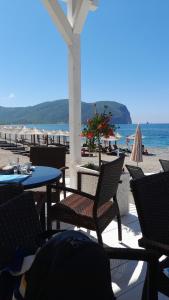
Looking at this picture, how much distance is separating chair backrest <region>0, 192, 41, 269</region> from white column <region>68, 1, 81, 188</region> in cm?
255

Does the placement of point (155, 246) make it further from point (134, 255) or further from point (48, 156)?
point (48, 156)

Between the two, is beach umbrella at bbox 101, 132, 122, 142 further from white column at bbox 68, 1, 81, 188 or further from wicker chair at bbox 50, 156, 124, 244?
wicker chair at bbox 50, 156, 124, 244

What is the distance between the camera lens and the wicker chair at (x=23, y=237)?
1193 millimetres

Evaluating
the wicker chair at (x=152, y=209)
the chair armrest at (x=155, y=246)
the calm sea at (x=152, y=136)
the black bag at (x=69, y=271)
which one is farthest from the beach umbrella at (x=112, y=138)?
the black bag at (x=69, y=271)

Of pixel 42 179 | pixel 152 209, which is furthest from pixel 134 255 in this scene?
pixel 42 179

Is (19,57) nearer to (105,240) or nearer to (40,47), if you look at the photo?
(40,47)

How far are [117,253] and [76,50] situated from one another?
3042 mm

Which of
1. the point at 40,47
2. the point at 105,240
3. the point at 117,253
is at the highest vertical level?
the point at 40,47

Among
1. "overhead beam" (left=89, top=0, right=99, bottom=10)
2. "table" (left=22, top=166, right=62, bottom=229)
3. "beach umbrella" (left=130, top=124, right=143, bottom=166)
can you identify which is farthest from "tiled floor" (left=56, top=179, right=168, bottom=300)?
"beach umbrella" (left=130, top=124, right=143, bottom=166)

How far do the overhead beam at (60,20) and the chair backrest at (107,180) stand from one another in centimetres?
198

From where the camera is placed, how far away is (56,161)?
364 cm

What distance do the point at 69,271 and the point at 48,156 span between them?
2.83m

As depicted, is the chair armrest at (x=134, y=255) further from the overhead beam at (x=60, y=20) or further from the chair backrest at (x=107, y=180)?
the overhead beam at (x=60, y=20)

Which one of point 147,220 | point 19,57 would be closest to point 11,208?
point 147,220
